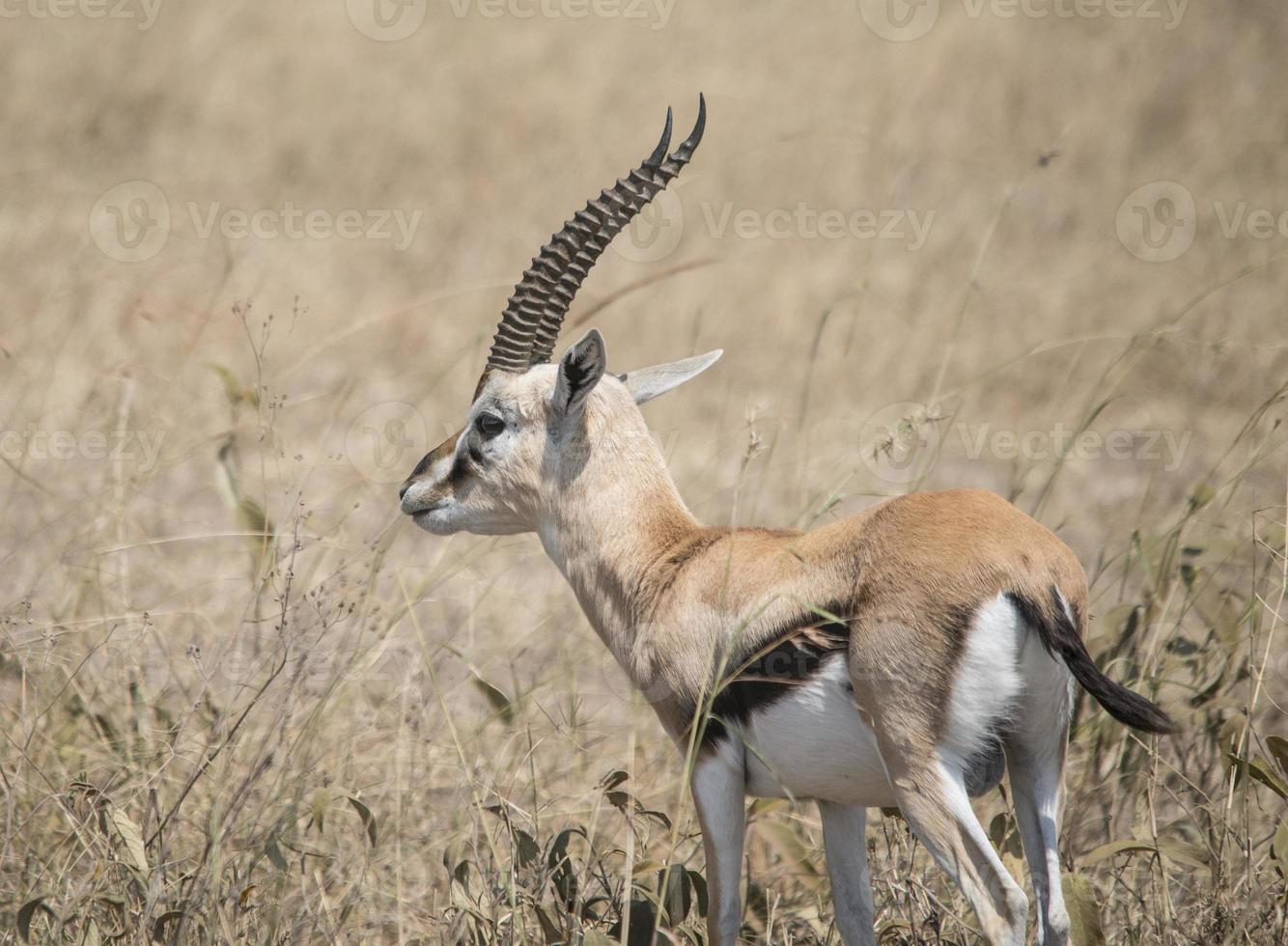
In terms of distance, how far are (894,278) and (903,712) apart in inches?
407

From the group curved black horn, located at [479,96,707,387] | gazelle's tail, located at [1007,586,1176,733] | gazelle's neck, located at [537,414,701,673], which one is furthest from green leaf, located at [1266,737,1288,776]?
curved black horn, located at [479,96,707,387]

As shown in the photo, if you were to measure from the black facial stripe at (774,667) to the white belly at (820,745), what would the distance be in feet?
0.09

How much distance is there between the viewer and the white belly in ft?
11.7

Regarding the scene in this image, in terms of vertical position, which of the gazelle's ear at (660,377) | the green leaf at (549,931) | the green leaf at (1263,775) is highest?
the gazelle's ear at (660,377)

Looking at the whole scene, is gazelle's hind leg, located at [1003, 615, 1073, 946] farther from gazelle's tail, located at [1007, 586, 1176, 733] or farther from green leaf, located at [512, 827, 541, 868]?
green leaf, located at [512, 827, 541, 868]

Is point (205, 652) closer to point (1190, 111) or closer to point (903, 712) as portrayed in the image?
point (903, 712)

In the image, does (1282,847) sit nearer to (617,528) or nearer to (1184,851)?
(1184,851)

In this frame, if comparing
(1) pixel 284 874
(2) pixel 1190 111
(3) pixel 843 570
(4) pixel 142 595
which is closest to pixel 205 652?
(4) pixel 142 595

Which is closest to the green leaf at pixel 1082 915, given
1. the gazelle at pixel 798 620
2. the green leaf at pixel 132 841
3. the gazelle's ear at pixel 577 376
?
the gazelle at pixel 798 620

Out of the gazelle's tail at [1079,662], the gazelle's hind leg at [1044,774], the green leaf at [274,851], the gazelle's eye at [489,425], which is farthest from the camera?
the gazelle's eye at [489,425]

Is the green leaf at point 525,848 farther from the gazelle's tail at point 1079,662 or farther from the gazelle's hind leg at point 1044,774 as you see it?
the gazelle's tail at point 1079,662

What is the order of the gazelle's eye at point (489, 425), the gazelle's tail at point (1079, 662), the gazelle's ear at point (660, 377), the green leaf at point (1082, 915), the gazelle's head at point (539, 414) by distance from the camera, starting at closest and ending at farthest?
the gazelle's tail at point (1079, 662), the green leaf at point (1082, 915), the gazelle's head at point (539, 414), the gazelle's eye at point (489, 425), the gazelle's ear at point (660, 377)

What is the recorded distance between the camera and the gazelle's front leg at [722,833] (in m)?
3.84

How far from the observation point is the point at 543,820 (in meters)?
5.32
